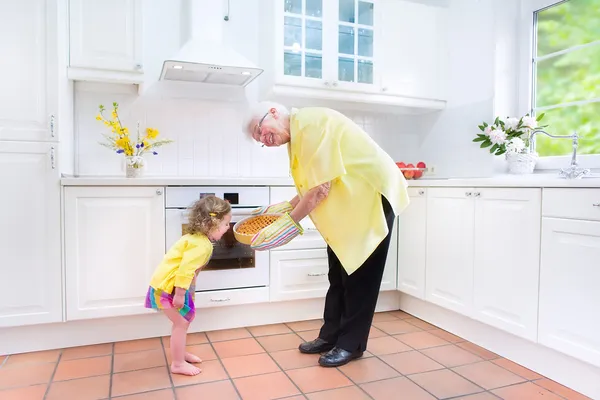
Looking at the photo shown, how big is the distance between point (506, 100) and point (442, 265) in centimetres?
116

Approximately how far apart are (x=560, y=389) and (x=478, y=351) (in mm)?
443

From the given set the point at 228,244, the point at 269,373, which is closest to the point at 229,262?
→ the point at 228,244

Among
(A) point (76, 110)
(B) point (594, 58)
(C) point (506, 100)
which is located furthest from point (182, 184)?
(B) point (594, 58)

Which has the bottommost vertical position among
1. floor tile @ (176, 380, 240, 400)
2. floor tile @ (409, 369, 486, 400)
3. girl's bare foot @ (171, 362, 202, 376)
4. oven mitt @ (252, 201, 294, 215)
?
floor tile @ (409, 369, 486, 400)

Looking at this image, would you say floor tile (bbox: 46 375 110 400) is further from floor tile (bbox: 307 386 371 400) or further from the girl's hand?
floor tile (bbox: 307 386 371 400)

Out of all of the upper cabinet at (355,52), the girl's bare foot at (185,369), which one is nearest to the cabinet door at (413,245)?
the upper cabinet at (355,52)

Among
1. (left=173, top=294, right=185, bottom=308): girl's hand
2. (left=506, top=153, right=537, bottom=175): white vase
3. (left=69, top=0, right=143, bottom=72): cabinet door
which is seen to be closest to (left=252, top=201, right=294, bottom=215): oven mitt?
(left=173, top=294, right=185, bottom=308): girl's hand

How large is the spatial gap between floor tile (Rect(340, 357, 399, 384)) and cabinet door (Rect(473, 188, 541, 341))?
1.88 feet

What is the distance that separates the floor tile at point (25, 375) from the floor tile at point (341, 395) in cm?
112

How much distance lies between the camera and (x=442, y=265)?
8.21 feet

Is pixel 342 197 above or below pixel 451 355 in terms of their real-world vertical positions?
above

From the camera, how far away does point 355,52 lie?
9.61ft

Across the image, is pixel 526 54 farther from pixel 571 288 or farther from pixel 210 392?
pixel 210 392

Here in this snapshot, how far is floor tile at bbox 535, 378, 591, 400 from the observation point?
1791mm
